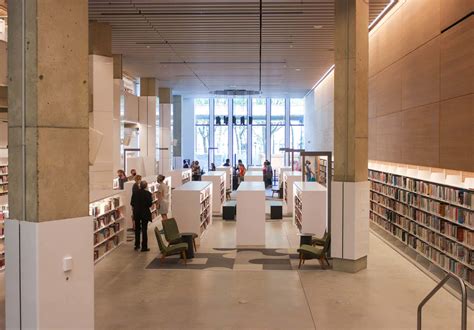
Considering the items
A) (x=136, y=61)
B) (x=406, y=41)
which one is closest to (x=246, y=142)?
(x=136, y=61)

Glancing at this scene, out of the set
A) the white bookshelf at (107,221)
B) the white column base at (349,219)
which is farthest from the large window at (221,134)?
the white column base at (349,219)

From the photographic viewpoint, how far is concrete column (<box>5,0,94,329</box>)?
17.4 ft

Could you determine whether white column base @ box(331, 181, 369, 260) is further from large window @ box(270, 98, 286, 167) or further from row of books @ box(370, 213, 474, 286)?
large window @ box(270, 98, 286, 167)

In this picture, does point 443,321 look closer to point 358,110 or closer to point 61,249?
point 358,110

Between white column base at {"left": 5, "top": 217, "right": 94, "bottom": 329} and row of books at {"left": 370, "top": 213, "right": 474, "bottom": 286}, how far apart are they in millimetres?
5939

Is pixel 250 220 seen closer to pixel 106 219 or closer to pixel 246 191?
pixel 246 191

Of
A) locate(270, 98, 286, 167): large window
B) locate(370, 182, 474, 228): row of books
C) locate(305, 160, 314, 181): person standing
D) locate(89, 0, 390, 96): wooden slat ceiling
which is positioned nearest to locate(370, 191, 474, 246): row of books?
locate(370, 182, 474, 228): row of books

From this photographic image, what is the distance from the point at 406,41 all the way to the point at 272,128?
25.9 metres

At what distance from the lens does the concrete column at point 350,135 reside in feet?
32.2

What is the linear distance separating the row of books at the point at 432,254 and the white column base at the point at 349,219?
130 centimetres

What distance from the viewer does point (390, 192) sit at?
13.0 m

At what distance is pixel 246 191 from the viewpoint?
12852 millimetres

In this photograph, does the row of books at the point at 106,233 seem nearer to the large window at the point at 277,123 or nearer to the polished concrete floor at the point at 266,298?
the polished concrete floor at the point at 266,298

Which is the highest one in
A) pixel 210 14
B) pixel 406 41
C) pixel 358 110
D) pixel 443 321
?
pixel 210 14
